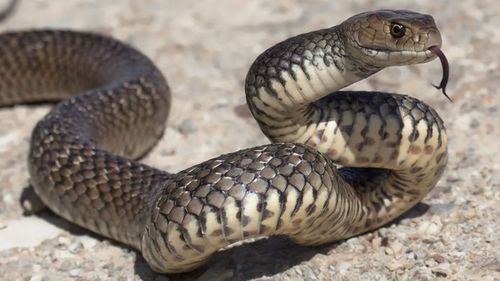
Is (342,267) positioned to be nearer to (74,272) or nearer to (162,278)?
(162,278)

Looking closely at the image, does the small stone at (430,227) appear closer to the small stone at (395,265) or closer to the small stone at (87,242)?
the small stone at (395,265)

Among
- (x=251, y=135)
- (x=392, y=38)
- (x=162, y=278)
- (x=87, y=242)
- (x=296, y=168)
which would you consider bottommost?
(x=87, y=242)

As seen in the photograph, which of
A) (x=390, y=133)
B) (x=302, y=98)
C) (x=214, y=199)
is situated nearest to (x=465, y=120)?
(x=390, y=133)

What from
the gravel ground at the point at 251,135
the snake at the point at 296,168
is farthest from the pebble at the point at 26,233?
the snake at the point at 296,168

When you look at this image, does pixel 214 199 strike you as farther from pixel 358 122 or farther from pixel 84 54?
pixel 84 54

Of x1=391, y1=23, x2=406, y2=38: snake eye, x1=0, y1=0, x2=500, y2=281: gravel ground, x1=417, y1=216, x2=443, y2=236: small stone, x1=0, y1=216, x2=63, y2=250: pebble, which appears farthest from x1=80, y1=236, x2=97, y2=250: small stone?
x1=391, y1=23, x2=406, y2=38: snake eye

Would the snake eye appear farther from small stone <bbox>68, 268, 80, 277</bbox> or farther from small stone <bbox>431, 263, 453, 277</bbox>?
small stone <bbox>68, 268, 80, 277</bbox>

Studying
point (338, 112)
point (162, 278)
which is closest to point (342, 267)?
point (338, 112)
